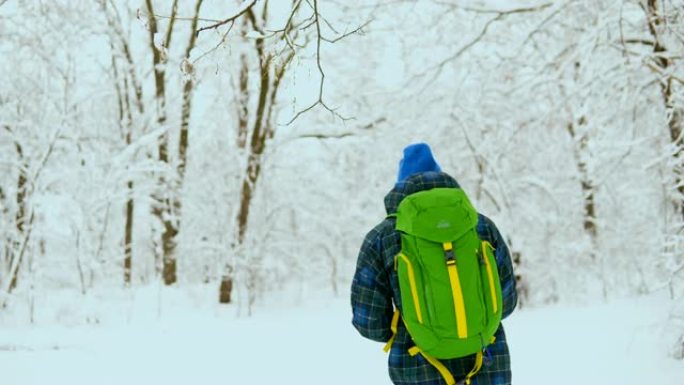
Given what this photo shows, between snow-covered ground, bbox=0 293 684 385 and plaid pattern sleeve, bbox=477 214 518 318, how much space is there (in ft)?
8.10

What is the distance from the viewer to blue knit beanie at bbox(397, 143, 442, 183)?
2.52 m

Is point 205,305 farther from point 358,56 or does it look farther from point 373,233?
point 358,56

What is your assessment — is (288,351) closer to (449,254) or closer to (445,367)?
(445,367)

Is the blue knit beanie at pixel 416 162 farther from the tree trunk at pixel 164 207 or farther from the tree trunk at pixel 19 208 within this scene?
the tree trunk at pixel 164 207

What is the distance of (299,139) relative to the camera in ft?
36.4

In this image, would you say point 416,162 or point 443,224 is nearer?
point 443,224

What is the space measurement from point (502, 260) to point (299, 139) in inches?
349

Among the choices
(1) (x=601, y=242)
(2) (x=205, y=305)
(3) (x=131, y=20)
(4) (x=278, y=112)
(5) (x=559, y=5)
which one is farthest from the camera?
(1) (x=601, y=242)

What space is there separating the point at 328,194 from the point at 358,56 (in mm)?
4449

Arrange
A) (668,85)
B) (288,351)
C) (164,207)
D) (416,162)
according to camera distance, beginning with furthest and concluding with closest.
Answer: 1. (164,207)
2. (288,351)
3. (668,85)
4. (416,162)

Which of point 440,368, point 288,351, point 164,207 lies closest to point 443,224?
point 440,368

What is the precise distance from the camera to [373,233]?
2.39 m

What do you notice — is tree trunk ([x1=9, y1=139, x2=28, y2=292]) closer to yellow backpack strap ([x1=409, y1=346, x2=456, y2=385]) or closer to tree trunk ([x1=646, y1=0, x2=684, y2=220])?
yellow backpack strap ([x1=409, y1=346, x2=456, y2=385])

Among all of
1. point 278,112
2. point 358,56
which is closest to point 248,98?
point 278,112
